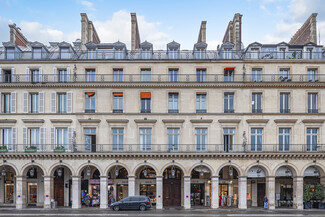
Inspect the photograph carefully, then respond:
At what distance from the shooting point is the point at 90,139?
35438mm

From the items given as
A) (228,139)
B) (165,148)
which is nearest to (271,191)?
(228,139)

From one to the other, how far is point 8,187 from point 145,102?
2025 centimetres

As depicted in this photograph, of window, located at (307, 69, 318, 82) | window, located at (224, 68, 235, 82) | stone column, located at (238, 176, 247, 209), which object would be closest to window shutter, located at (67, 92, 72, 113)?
window, located at (224, 68, 235, 82)

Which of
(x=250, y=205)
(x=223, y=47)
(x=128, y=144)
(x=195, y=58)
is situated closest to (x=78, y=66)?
(x=128, y=144)

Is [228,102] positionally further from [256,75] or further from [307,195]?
[307,195]

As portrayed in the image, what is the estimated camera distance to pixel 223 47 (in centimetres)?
3712

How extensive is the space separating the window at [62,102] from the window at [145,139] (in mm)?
9438

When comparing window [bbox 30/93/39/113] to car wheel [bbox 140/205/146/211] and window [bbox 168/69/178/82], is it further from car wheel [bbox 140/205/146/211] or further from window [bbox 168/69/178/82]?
car wheel [bbox 140/205/146/211]

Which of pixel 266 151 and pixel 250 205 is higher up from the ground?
pixel 266 151

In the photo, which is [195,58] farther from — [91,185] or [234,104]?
[91,185]

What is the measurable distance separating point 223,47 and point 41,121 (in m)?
23.1

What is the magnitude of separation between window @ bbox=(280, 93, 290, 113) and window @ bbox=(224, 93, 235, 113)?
221 inches

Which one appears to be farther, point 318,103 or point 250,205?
point 250,205

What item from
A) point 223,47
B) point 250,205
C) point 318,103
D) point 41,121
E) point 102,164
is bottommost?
point 250,205
